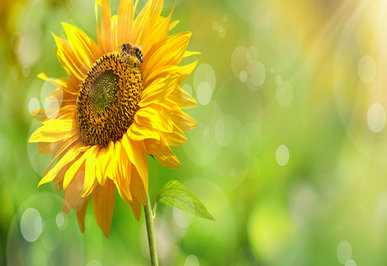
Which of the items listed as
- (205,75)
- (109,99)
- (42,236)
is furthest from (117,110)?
(42,236)

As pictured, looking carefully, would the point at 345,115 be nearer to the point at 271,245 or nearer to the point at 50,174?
the point at 271,245

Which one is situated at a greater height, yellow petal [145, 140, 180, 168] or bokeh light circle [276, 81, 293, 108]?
bokeh light circle [276, 81, 293, 108]

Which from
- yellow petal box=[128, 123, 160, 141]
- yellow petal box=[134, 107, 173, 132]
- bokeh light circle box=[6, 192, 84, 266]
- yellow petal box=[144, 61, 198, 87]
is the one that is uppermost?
yellow petal box=[144, 61, 198, 87]

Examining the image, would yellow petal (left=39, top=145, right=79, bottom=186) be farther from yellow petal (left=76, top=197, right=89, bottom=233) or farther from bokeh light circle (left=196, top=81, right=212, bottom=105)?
bokeh light circle (left=196, top=81, right=212, bottom=105)

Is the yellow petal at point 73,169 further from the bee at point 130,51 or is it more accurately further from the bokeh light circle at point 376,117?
the bokeh light circle at point 376,117

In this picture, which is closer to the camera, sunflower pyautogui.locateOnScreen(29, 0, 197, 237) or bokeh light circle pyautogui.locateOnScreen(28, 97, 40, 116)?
sunflower pyautogui.locateOnScreen(29, 0, 197, 237)

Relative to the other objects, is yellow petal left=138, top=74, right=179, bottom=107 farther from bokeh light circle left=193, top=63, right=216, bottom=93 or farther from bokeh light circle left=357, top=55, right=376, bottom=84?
bokeh light circle left=357, top=55, right=376, bottom=84

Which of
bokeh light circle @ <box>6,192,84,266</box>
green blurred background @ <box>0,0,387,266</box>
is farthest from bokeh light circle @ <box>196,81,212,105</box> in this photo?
bokeh light circle @ <box>6,192,84,266</box>

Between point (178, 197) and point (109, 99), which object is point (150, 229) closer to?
point (178, 197)
